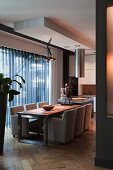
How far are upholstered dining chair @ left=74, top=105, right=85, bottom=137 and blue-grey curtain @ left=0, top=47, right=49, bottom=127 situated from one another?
2.21 metres

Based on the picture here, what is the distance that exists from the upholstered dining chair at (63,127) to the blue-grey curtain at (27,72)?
6.73 feet

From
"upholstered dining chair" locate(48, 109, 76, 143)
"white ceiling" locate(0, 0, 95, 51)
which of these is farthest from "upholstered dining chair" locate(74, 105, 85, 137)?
"white ceiling" locate(0, 0, 95, 51)

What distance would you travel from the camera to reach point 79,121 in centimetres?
628

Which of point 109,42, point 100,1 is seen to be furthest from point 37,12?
point 109,42

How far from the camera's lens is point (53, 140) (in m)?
5.67

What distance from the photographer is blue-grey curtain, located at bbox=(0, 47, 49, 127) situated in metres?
7.22

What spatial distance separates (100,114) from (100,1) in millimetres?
1937

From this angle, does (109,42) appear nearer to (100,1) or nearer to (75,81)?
(100,1)

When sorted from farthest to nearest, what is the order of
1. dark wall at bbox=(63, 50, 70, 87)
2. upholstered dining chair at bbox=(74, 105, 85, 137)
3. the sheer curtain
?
dark wall at bbox=(63, 50, 70, 87), the sheer curtain, upholstered dining chair at bbox=(74, 105, 85, 137)

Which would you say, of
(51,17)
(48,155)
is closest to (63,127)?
(48,155)

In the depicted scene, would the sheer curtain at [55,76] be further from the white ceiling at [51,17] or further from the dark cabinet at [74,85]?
the white ceiling at [51,17]

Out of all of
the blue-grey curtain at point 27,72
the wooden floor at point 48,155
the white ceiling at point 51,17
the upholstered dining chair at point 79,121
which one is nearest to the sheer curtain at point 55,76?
the blue-grey curtain at point 27,72

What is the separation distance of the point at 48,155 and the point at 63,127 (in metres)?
0.89

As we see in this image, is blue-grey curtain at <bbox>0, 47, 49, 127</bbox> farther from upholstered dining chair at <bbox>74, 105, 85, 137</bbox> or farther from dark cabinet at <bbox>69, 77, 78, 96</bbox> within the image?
upholstered dining chair at <bbox>74, 105, 85, 137</bbox>
